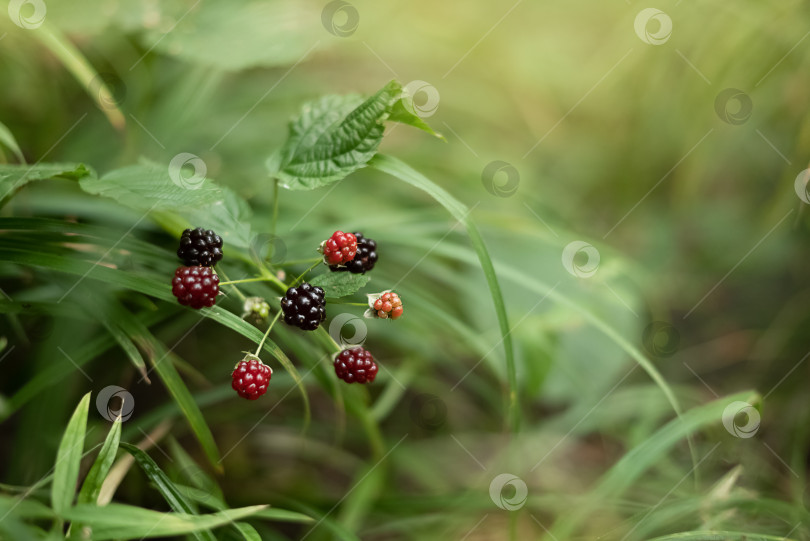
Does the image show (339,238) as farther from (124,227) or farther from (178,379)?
(124,227)

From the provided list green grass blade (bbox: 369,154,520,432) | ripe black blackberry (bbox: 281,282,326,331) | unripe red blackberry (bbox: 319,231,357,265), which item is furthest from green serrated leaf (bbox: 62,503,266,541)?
green grass blade (bbox: 369,154,520,432)

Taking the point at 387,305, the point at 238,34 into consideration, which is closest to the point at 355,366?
the point at 387,305

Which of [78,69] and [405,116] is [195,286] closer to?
[405,116]

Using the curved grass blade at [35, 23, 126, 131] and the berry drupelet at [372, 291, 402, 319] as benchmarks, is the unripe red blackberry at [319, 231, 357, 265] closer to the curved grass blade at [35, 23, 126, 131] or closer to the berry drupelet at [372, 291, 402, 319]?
the berry drupelet at [372, 291, 402, 319]

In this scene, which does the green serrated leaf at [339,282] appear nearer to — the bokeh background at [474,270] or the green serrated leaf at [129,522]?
the bokeh background at [474,270]

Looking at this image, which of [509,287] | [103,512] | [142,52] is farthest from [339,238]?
[142,52]

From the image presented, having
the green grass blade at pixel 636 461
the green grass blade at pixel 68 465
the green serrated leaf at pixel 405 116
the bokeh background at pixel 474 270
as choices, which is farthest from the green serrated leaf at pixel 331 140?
the green grass blade at pixel 636 461
